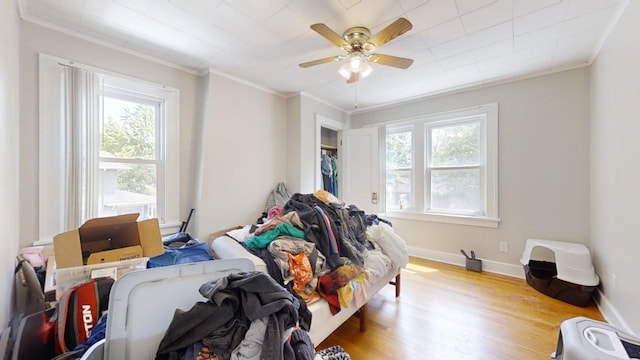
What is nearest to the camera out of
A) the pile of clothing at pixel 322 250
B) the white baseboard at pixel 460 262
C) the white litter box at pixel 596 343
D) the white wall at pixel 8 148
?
the white litter box at pixel 596 343

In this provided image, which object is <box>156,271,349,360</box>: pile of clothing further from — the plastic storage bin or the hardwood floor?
the plastic storage bin

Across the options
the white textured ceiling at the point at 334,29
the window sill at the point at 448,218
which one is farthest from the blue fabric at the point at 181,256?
the window sill at the point at 448,218

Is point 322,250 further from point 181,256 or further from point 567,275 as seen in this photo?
point 567,275

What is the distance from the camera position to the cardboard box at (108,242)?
151cm

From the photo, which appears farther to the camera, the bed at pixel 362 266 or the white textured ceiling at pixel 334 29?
the white textured ceiling at pixel 334 29

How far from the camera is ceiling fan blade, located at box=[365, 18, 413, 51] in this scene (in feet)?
5.36

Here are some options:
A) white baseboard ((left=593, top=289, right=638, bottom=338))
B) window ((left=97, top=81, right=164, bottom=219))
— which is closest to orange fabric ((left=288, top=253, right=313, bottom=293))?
window ((left=97, top=81, right=164, bottom=219))

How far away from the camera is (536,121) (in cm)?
302

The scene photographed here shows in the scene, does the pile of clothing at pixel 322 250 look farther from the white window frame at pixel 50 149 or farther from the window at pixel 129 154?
the white window frame at pixel 50 149

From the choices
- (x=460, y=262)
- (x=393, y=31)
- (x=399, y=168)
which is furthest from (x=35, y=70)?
(x=460, y=262)

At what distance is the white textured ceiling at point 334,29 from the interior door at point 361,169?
1232 mm

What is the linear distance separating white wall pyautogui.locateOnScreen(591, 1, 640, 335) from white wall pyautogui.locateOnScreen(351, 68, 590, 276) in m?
0.20

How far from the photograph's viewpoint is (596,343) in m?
1.14

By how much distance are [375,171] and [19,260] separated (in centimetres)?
378
